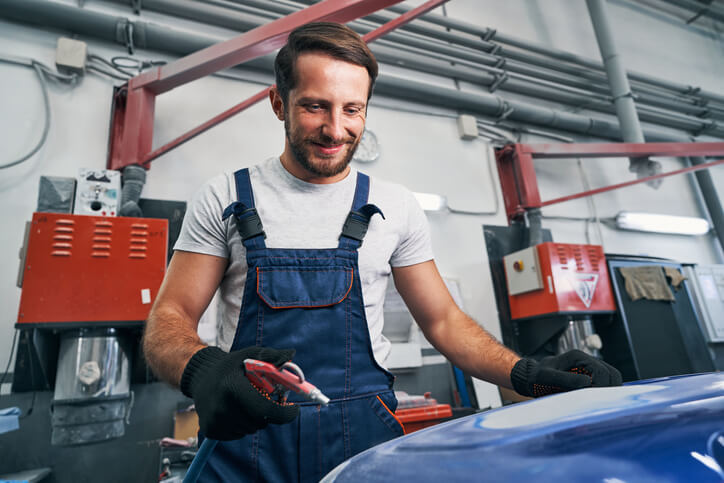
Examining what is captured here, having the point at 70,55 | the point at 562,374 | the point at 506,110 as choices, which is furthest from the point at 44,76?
the point at 506,110

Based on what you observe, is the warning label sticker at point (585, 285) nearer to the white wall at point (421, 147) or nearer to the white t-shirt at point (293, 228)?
the white wall at point (421, 147)

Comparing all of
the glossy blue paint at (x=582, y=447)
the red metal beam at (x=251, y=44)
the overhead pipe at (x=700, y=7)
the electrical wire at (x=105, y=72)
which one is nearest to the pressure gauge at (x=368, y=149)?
the red metal beam at (x=251, y=44)

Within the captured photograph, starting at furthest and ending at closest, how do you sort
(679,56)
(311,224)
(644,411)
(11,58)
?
(679,56), (11,58), (311,224), (644,411)

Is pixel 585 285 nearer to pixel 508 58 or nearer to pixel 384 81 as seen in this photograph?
pixel 384 81

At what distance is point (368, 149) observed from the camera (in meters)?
2.94

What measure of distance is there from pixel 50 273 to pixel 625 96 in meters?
4.08

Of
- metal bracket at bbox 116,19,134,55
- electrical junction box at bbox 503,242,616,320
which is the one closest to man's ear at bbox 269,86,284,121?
metal bracket at bbox 116,19,134,55

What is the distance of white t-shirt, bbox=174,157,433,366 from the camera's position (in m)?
0.97

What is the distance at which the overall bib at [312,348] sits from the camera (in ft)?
2.61

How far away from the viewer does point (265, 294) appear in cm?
90

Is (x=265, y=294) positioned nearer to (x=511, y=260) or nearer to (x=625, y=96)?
(x=511, y=260)

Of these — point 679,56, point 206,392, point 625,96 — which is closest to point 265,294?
point 206,392

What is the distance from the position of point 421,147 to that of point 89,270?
88.2 inches

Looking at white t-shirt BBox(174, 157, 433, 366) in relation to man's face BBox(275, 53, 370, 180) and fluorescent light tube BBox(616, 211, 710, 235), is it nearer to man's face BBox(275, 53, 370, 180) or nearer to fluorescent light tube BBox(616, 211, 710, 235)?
man's face BBox(275, 53, 370, 180)
